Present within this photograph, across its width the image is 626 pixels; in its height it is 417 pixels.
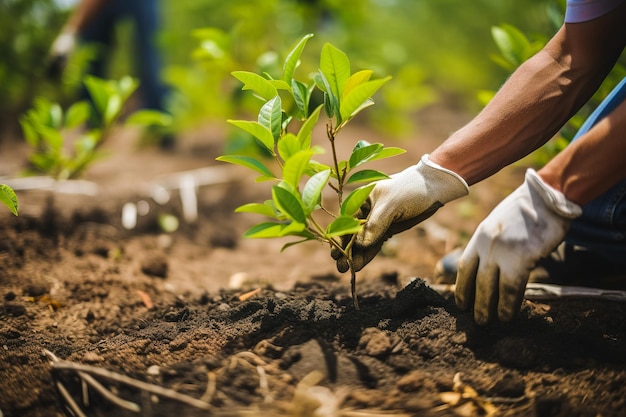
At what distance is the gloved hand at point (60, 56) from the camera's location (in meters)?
3.36

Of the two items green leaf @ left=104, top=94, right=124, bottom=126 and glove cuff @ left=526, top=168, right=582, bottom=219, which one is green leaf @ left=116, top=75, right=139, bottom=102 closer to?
green leaf @ left=104, top=94, right=124, bottom=126

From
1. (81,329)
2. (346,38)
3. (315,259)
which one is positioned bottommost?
(315,259)

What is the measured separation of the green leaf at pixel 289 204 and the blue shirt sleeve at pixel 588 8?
3.04ft

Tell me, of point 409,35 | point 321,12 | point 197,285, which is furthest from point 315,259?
point 409,35

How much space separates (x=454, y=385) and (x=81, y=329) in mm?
1082

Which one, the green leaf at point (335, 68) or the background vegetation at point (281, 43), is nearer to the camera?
the green leaf at point (335, 68)

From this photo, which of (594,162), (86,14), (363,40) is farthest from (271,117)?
(86,14)

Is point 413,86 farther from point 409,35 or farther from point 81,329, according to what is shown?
point 409,35

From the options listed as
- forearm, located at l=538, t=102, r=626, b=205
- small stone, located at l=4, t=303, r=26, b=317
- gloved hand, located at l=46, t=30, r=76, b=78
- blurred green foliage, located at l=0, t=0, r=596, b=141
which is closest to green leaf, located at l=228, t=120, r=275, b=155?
forearm, located at l=538, t=102, r=626, b=205

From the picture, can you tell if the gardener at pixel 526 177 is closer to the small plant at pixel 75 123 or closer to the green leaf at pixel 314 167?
the green leaf at pixel 314 167

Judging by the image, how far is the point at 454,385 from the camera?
1122mm

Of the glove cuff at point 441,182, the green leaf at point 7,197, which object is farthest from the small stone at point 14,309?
the glove cuff at point 441,182

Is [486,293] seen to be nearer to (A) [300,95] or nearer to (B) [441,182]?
(B) [441,182]

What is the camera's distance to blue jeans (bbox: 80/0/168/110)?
13.4ft
